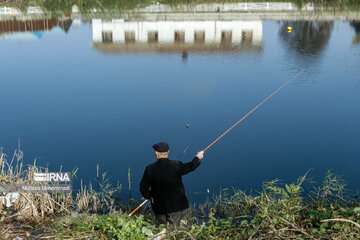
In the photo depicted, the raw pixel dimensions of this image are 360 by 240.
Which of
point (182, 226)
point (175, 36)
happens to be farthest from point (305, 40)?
point (182, 226)

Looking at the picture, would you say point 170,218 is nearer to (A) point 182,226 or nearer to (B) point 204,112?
(A) point 182,226

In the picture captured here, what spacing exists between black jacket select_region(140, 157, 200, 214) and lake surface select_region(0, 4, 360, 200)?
373cm

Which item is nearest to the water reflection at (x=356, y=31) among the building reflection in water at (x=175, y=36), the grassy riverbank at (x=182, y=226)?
the building reflection in water at (x=175, y=36)

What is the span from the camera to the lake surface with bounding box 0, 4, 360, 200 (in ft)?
37.3

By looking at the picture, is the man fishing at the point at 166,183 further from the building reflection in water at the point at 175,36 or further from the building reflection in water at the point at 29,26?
the building reflection in water at the point at 29,26

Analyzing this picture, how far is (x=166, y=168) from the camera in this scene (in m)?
6.22

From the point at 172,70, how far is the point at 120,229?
15.7 metres

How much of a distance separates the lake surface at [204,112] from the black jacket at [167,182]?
3727mm

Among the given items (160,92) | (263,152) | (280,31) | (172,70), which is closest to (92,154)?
(263,152)

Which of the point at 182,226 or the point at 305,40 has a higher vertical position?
the point at 305,40

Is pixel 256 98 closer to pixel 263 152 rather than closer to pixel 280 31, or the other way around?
pixel 263 152

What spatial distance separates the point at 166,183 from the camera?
6246mm

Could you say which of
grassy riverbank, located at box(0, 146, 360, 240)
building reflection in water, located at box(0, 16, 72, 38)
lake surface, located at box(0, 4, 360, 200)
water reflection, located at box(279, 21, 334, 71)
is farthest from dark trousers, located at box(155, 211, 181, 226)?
building reflection in water, located at box(0, 16, 72, 38)

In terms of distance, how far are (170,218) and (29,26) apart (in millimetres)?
29876
